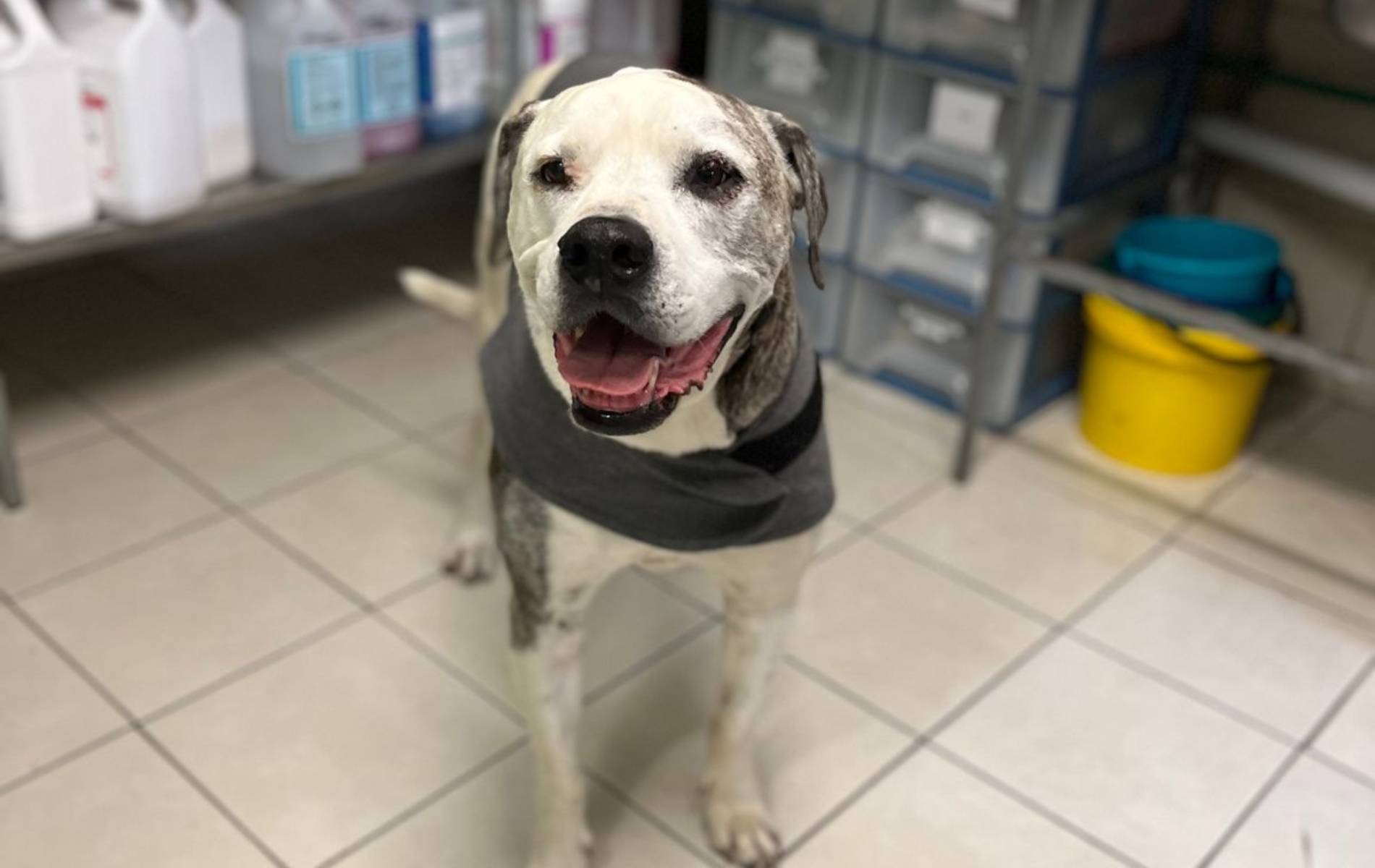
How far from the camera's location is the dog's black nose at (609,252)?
1070 mm

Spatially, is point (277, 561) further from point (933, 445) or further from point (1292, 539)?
point (1292, 539)

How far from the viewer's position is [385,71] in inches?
97.0

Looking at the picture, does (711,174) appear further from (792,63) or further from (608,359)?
(792,63)

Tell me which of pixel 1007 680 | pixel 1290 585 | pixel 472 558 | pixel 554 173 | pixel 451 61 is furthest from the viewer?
pixel 451 61

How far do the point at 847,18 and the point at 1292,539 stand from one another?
1.18 meters

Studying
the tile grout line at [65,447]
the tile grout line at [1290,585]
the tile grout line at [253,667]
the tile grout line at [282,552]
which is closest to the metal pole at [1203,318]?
the tile grout line at [1290,585]

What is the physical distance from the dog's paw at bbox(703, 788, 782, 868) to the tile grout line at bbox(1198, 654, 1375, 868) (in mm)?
528

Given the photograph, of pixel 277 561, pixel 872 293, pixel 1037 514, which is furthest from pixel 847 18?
pixel 277 561

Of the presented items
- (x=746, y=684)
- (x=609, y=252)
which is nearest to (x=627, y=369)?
(x=609, y=252)

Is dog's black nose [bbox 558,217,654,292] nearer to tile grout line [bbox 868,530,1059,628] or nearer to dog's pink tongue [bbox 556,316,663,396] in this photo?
dog's pink tongue [bbox 556,316,663,396]

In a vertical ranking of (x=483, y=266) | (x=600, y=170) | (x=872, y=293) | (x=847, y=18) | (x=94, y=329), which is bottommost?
(x=94, y=329)

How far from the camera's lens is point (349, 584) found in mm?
2080

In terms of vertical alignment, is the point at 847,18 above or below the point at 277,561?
above

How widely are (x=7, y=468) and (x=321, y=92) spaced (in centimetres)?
79
